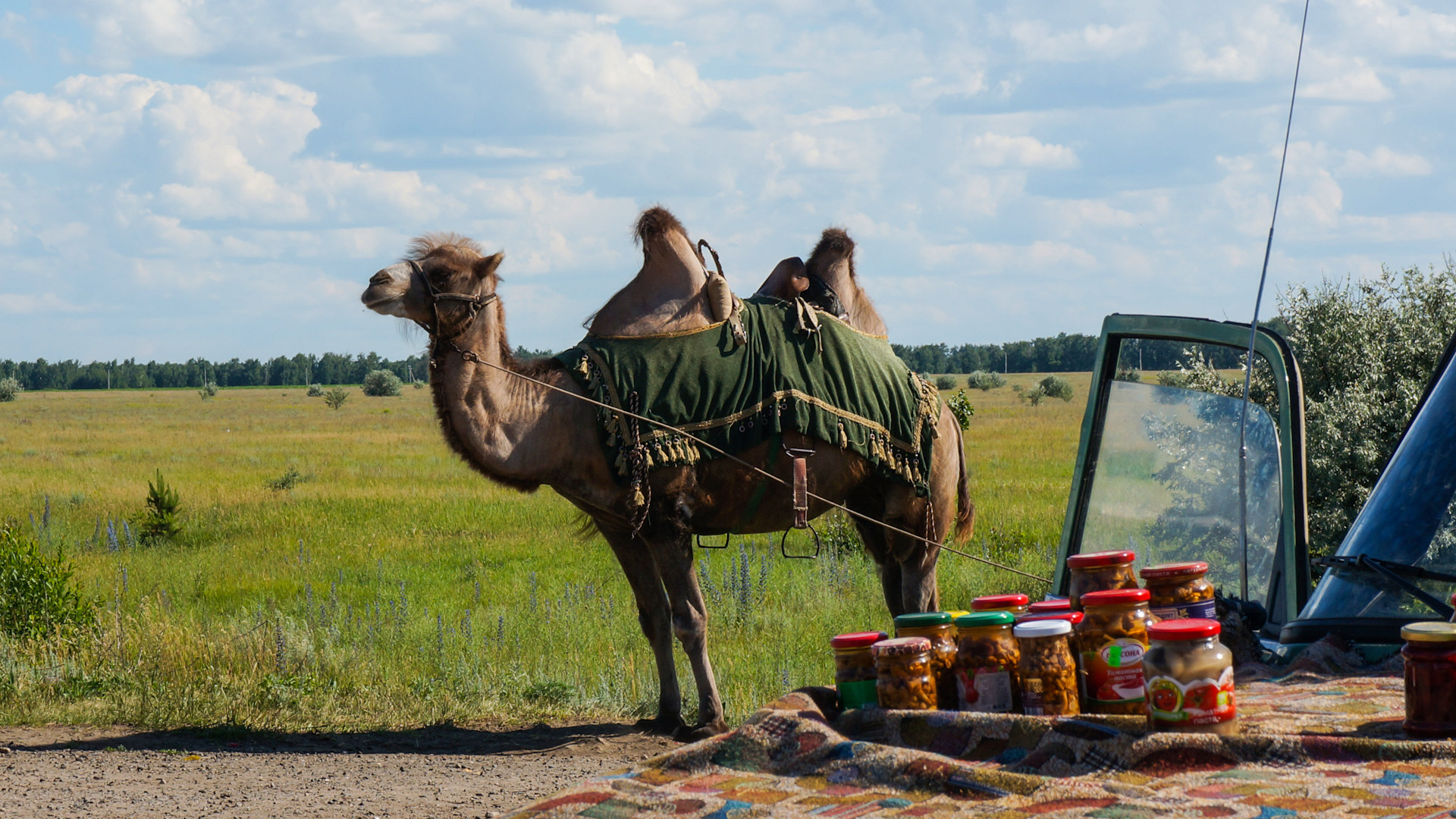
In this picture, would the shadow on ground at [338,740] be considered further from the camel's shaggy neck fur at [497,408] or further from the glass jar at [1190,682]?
the glass jar at [1190,682]

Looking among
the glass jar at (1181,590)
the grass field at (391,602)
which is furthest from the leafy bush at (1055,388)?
the glass jar at (1181,590)

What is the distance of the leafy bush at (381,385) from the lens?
87000 mm

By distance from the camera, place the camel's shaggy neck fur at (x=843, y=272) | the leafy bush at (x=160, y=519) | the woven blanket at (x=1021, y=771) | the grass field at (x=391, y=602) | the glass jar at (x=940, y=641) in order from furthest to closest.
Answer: the leafy bush at (x=160, y=519), the grass field at (x=391, y=602), the camel's shaggy neck fur at (x=843, y=272), the glass jar at (x=940, y=641), the woven blanket at (x=1021, y=771)

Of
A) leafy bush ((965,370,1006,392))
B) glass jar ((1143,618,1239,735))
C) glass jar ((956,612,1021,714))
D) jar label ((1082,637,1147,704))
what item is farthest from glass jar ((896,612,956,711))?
leafy bush ((965,370,1006,392))

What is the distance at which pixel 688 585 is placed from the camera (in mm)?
6711

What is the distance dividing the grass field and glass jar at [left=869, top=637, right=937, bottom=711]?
4832mm

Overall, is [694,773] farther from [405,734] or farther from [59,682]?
[59,682]

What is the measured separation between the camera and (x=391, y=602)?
1222 centimetres

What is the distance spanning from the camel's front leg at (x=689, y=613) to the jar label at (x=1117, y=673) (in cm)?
399

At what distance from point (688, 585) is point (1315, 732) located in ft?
14.2

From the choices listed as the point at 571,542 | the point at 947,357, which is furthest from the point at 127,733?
the point at 947,357

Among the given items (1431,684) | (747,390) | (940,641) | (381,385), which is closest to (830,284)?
(747,390)

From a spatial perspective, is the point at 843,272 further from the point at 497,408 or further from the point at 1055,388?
the point at 1055,388

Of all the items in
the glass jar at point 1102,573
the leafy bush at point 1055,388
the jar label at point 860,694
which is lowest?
the jar label at point 860,694
